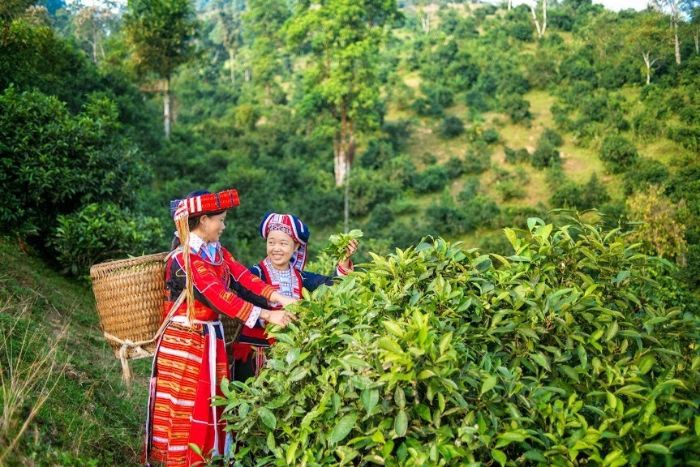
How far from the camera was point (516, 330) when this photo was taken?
249cm

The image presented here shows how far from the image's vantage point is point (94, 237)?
9359 mm

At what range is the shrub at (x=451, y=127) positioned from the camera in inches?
1222

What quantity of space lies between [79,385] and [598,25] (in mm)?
34472

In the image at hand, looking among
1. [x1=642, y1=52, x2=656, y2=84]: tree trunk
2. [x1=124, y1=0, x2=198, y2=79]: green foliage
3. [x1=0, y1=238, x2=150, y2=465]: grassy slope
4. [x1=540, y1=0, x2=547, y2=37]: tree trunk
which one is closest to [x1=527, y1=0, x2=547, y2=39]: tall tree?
[x1=540, y1=0, x2=547, y2=37]: tree trunk

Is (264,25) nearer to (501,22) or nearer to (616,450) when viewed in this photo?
(501,22)

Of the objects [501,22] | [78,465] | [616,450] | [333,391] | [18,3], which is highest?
[501,22]

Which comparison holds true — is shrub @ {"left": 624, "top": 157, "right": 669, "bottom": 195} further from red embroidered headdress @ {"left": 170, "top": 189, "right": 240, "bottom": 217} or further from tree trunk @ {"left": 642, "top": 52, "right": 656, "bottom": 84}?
red embroidered headdress @ {"left": 170, "top": 189, "right": 240, "bottom": 217}

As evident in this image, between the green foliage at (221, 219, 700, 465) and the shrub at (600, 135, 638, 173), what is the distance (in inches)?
903

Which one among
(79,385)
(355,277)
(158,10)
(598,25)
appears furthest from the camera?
(598,25)

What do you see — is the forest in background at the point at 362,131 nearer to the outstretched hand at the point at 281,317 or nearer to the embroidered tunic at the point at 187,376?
the embroidered tunic at the point at 187,376

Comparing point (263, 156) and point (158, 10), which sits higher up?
point (158, 10)

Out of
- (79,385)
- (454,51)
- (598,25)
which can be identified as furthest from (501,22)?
(79,385)

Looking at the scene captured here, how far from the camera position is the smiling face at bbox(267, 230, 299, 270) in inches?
151

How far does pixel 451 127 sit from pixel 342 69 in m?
6.29
